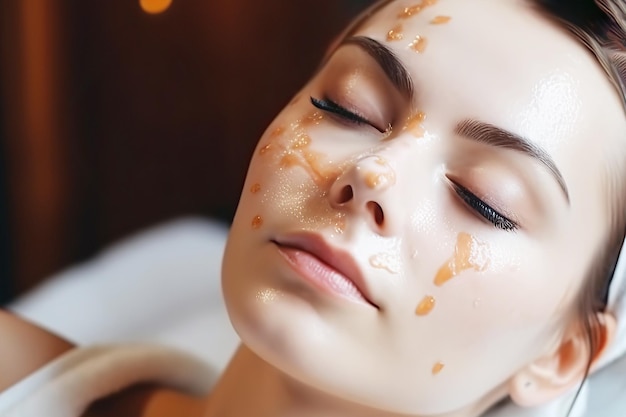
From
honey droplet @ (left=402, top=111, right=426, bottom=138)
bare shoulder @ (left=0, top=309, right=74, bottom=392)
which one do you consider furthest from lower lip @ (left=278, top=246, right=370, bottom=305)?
bare shoulder @ (left=0, top=309, right=74, bottom=392)

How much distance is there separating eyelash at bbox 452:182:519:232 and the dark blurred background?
0.39m

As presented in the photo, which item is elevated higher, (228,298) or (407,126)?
(407,126)

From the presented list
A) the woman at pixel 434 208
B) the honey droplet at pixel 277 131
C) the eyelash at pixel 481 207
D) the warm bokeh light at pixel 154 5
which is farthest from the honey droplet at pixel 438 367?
the warm bokeh light at pixel 154 5

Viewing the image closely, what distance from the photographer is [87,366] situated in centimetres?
76

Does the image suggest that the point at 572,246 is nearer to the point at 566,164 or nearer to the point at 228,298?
the point at 566,164

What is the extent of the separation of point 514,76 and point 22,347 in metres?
0.53

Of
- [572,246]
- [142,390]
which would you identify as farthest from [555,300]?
[142,390]

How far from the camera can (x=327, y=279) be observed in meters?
0.53

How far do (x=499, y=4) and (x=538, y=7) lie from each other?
3 cm

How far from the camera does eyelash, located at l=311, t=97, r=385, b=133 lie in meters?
0.59

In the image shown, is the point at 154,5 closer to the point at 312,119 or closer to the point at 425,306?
the point at 312,119

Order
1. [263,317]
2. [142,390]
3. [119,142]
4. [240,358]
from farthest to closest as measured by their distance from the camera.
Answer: [119,142] → [142,390] → [240,358] → [263,317]

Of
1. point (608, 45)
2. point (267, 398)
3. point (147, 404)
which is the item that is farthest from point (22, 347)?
point (608, 45)

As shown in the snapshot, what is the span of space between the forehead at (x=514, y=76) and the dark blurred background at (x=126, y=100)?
311 mm
